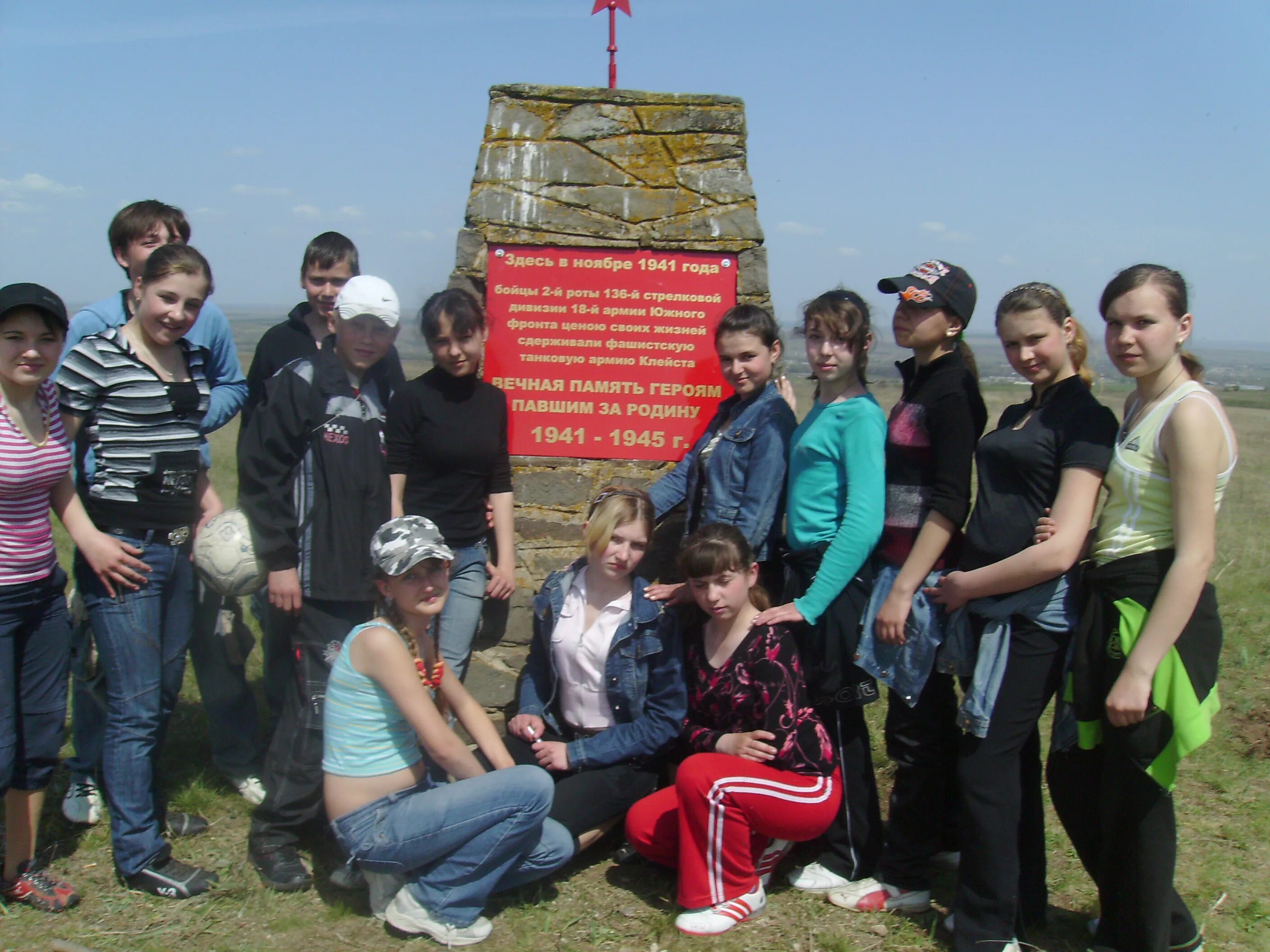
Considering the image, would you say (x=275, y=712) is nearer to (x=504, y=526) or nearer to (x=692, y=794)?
(x=504, y=526)

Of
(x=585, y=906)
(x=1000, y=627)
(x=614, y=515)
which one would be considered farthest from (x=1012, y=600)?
(x=585, y=906)

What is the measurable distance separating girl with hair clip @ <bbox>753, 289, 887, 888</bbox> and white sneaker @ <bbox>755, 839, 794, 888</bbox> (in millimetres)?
129

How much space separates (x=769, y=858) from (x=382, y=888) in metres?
1.20

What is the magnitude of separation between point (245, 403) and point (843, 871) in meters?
2.73

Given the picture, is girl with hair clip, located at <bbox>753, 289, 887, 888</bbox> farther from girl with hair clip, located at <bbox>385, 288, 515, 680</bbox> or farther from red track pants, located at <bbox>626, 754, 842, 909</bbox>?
girl with hair clip, located at <bbox>385, 288, 515, 680</bbox>

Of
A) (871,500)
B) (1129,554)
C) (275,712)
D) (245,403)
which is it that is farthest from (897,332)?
(275,712)

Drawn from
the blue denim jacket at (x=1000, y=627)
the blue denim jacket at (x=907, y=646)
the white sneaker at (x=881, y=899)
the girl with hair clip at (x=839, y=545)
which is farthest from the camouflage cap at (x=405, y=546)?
the white sneaker at (x=881, y=899)

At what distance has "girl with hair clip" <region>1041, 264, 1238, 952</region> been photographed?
236cm

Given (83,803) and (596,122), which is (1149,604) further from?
(83,803)

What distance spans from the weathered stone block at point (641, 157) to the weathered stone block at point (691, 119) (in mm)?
61

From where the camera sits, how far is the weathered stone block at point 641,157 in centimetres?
402

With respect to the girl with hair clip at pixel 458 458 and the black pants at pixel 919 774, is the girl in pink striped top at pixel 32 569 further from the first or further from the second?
the black pants at pixel 919 774

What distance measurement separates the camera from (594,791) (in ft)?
10.5

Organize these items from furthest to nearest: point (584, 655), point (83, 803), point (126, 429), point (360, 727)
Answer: point (83, 803), point (584, 655), point (126, 429), point (360, 727)
